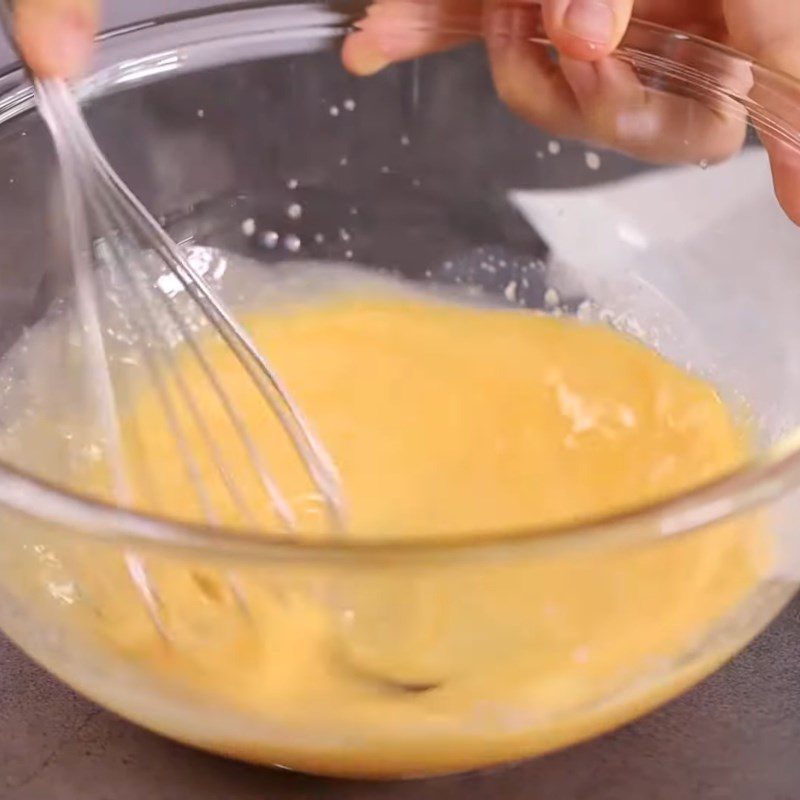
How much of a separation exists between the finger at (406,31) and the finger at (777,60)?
0.55 ft

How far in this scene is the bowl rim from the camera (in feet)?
1.17

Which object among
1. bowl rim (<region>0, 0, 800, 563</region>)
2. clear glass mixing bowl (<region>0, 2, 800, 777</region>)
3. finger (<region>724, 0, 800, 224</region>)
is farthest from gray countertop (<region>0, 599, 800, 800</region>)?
finger (<region>724, 0, 800, 224</region>)

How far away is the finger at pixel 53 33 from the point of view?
0.61 metres

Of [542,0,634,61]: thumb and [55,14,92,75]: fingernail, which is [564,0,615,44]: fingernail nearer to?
[542,0,634,61]: thumb

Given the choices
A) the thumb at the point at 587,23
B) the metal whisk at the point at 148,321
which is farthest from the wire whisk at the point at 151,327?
the thumb at the point at 587,23

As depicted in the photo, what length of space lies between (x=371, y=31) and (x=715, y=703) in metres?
0.46

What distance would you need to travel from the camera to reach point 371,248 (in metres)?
0.80

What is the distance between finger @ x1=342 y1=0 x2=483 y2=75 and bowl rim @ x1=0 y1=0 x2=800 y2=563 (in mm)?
437

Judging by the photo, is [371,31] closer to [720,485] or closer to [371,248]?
[371,248]

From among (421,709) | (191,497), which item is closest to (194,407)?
(191,497)

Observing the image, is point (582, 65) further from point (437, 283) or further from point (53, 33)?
point (53, 33)

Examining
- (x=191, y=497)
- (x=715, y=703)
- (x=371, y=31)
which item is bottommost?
(x=715, y=703)

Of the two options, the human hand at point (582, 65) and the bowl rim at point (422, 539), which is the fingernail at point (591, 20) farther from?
the bowl rim at point (422, 539)

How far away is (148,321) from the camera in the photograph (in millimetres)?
740
